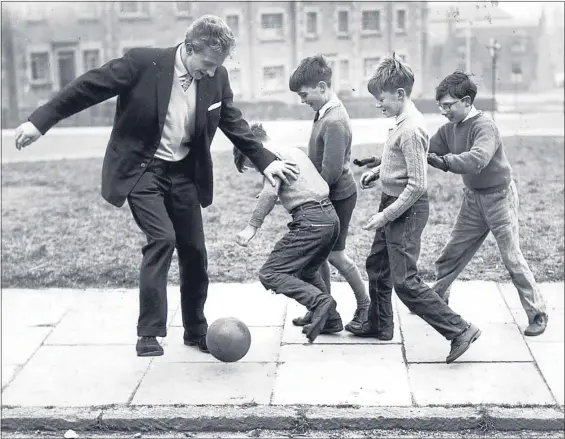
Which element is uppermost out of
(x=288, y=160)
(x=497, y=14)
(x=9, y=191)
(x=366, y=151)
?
(x=497, y=14)

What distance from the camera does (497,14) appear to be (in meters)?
9.67

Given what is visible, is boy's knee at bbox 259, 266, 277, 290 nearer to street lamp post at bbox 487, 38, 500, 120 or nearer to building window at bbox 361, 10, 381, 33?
street lamp post at bbox 487, 38, 500, 120

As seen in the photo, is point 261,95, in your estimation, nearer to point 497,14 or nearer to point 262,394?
point 497,14

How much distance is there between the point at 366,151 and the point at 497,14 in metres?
2.06

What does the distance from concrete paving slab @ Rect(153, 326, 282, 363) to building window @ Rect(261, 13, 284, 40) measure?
6852mm

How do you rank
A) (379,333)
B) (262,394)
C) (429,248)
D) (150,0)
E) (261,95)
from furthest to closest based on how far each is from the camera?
(150,0) → (261,95) → (429,248) → (379,333) → (262,394)

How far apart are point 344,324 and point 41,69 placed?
9.09 m

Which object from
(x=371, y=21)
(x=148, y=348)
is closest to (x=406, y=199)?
(x=148, y=348)

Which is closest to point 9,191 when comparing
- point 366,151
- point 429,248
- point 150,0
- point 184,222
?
point 150,0

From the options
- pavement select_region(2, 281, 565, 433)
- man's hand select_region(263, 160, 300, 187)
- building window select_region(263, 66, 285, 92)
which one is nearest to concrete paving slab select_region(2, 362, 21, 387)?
pavement select_region(2, 281, 565, 433)

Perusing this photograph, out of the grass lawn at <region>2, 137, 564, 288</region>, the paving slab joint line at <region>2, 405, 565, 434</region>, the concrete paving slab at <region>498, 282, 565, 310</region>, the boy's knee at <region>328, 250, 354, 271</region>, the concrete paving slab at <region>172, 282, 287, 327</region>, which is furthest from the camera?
the grass lawn at <region>2, 137, 564, 288</region>

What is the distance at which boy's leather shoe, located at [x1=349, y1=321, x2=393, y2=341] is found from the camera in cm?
583

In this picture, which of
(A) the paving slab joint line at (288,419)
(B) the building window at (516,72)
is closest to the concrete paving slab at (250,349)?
(A) the paving slab joint line at (288,419)

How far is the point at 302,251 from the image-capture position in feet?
17.7
